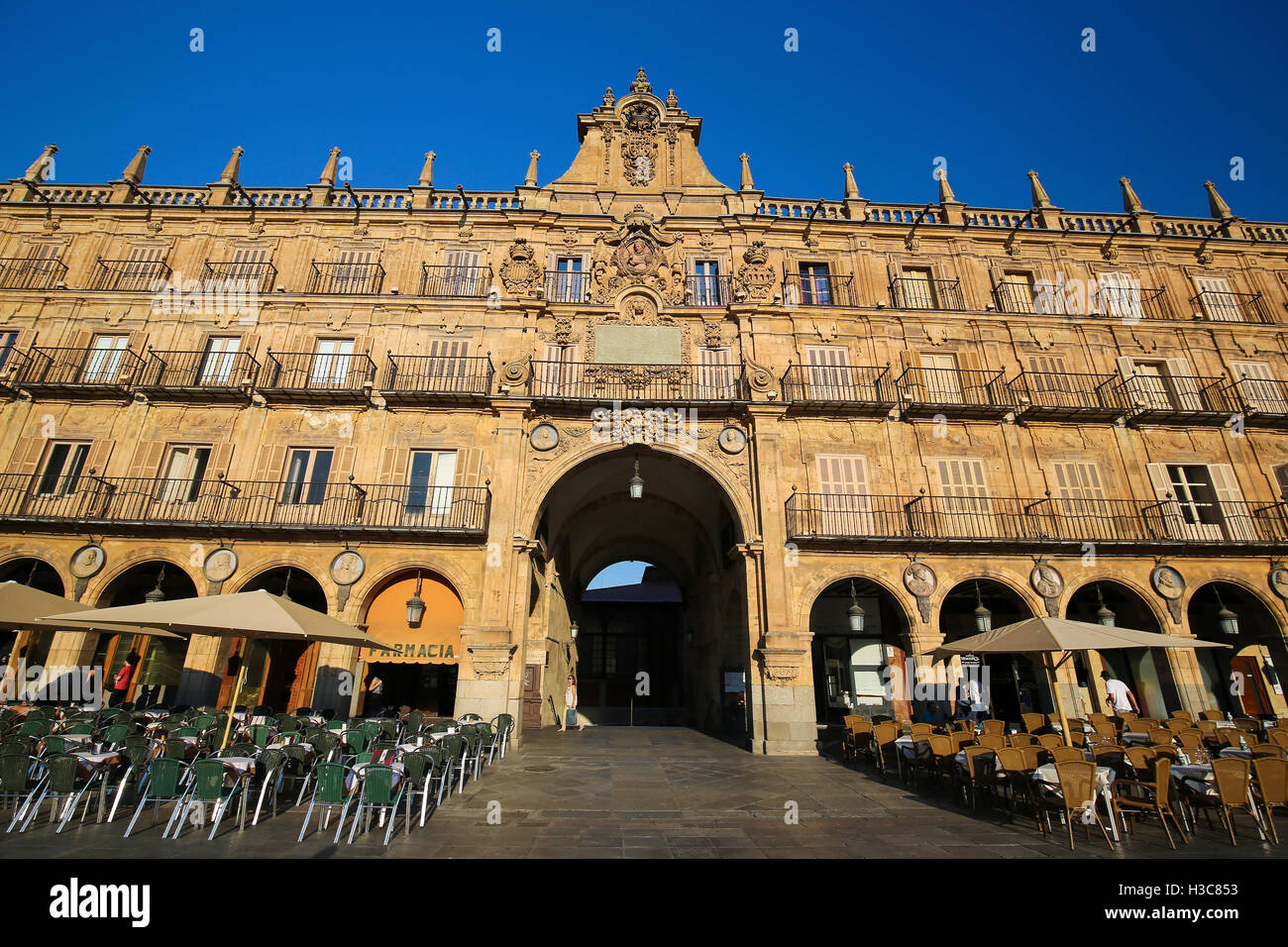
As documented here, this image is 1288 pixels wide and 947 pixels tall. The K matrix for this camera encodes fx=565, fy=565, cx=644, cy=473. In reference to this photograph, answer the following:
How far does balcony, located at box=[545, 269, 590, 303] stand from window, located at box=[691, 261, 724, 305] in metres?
3.66

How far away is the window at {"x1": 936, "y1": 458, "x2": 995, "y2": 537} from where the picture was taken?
54.2ft

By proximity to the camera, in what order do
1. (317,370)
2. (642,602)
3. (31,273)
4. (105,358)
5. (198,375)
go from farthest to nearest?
(642,602), (31,273), (317,370), (105,358), (198,375)

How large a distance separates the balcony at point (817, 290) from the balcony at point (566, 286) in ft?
22.2

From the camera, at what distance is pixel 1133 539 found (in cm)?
1627

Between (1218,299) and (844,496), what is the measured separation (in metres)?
16.4

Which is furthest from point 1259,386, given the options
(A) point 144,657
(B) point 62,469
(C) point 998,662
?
(B) point 62,469

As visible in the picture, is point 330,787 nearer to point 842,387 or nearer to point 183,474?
point 183,474

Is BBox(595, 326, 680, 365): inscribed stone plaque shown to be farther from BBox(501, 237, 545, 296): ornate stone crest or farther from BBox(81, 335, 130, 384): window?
BBox(81, 335, 130, 384): window

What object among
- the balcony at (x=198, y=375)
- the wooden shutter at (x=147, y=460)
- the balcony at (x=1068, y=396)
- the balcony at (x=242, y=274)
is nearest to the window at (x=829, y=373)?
the balcony at (x=1068, y=396)

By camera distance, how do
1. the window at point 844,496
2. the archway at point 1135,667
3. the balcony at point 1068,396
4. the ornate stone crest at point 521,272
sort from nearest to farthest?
the archway at point 1135,667
the window at point 844,496
the balcony at point 1068,396
the ornate stone crest at point 521,272

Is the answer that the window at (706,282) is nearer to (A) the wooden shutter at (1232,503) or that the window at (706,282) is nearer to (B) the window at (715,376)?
(B) the window at (715,376)

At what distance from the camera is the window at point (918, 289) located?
19594mm

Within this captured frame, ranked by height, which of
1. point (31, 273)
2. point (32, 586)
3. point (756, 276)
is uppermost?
point (756, 276)

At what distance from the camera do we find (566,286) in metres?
19.1
